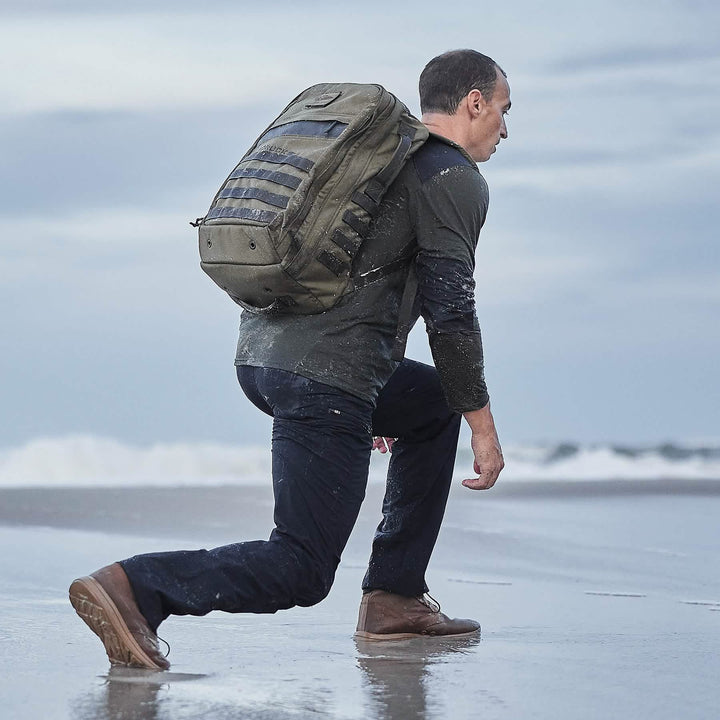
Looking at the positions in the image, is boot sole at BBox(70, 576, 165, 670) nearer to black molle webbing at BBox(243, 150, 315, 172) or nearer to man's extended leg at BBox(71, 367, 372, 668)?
man's extended leg at BBox(71, 367, 372, 668)

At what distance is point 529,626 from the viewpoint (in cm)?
452

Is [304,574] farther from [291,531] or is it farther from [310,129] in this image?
[310,129]

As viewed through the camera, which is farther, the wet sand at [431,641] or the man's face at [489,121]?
the man's face at [489,121]

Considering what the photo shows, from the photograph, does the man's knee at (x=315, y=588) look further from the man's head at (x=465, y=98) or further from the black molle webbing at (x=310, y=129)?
the man's head at (x=465, y=98)

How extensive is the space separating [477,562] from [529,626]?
1.91 m

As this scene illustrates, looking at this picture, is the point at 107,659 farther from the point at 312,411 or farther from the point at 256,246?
the point at 256,246

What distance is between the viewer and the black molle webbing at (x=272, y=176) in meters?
3.53

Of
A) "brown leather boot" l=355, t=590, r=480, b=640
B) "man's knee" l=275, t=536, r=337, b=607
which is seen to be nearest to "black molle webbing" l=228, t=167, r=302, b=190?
"man's knee" l=275, t=536, r=337, b=607

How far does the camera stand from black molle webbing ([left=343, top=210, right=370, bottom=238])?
3.56m

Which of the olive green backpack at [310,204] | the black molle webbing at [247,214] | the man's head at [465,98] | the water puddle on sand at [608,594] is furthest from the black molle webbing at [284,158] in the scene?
the water puddle on sand at [608,594]

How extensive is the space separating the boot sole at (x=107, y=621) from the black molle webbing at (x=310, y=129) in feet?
4.45

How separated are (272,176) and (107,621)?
4.18 feet

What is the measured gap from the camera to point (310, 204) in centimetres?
352

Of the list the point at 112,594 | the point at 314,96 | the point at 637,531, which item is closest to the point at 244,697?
the point at 112,594
